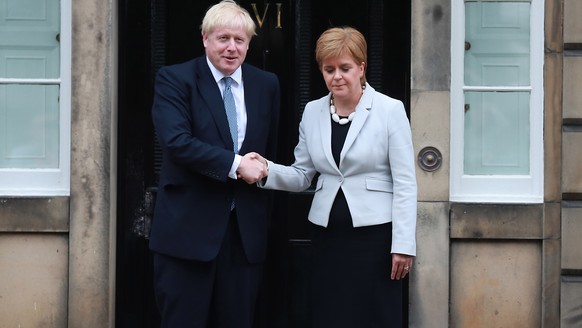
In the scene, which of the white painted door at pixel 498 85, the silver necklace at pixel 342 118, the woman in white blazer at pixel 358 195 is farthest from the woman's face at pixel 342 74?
the white painted door at pixel 498 85

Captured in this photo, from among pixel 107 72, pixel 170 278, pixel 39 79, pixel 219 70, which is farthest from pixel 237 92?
pixel 39 79

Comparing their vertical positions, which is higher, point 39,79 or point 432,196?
point 39,79

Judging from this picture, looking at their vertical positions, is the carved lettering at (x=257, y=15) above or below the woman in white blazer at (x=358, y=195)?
above

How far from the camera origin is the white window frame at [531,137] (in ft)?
21.0

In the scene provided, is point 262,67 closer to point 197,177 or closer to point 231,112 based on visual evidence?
point 231,112

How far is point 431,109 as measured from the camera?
6.31 metres

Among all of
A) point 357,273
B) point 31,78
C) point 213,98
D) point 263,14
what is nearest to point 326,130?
point 213,98

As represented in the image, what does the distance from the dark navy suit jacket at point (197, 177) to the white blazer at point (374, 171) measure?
0.67 ft

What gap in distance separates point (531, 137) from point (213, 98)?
Answer: 2.30 m

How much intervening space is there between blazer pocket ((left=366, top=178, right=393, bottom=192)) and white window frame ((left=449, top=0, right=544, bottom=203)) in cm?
146

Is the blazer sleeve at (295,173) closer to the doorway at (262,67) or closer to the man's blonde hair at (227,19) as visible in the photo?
the man's blonde hair at (227,19)

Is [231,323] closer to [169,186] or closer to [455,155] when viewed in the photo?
[169,186]

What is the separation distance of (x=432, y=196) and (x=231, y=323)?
1.77 metres

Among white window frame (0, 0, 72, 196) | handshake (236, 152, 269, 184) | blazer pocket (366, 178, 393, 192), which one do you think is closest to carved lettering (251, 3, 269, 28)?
white window frame (0, 0, 72, 196)
